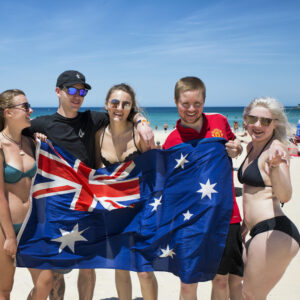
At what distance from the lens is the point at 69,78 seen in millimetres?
4020

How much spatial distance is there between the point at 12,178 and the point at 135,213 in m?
1.55

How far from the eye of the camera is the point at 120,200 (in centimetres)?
394

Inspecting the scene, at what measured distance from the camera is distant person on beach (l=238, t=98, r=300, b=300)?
9.36 feet

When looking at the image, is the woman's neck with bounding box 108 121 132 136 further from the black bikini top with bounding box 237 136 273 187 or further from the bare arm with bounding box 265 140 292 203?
the bare arm with bounding box 265 140 292 203

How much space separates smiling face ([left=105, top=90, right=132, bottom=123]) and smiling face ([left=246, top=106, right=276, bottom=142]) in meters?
1.58

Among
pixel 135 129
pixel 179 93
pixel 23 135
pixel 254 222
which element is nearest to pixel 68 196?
pixel 23 135

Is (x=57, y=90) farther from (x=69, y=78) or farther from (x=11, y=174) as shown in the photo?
(x=11, y=174)

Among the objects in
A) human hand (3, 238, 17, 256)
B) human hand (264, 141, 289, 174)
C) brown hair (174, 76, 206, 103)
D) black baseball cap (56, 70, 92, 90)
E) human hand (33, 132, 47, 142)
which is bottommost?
human hand (3, 238, 17, 256)

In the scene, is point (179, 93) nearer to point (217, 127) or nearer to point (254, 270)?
point (217, 127)

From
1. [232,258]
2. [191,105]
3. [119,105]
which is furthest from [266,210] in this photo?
[119,105]

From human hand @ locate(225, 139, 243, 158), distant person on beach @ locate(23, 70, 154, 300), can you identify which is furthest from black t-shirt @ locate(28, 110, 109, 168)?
human hand @ locate(225, 139, 243, 158)

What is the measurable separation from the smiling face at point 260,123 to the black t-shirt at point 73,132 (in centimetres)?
205

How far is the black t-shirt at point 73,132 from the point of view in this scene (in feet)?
12.9

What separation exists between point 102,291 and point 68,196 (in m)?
2.19
